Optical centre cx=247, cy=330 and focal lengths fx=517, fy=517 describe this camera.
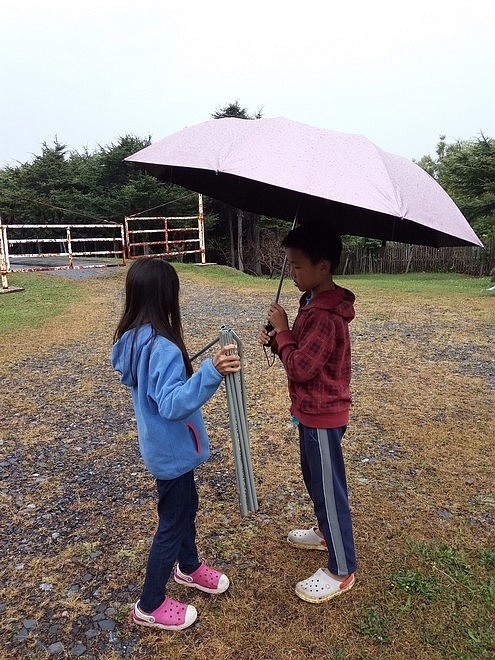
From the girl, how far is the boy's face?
435mm

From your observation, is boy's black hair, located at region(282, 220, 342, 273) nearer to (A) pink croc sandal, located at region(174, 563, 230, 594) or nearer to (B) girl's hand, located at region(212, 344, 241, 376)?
(B) girl's hand, located at region(212, 344, 241, 376)

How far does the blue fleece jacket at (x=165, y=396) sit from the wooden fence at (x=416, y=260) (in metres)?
19.2

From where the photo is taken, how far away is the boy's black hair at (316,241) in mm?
1932

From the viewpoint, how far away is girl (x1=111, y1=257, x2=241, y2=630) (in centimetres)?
169

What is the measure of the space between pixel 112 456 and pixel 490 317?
268 inches

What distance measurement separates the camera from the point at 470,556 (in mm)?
2416

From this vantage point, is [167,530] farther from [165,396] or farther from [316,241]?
[316,241]

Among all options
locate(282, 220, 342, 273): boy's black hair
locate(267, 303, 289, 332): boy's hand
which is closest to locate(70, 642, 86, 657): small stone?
locate(267, 303, 289, 332): boy's hand

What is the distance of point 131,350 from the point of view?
5.94ft

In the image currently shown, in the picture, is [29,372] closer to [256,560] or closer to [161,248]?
[256,560]

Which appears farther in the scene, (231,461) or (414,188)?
(231,461)

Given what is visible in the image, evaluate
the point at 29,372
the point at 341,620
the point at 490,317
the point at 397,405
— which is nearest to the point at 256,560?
the point at 341,620

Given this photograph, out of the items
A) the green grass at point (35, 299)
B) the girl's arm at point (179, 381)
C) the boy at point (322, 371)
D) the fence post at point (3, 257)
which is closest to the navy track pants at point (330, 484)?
the boy at point (322, 371)

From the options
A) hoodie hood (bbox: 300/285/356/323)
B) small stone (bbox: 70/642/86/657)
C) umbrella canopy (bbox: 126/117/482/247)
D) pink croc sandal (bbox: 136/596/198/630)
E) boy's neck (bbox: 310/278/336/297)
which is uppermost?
→ umbrella canopy (bbox: 126/117/482/247)
